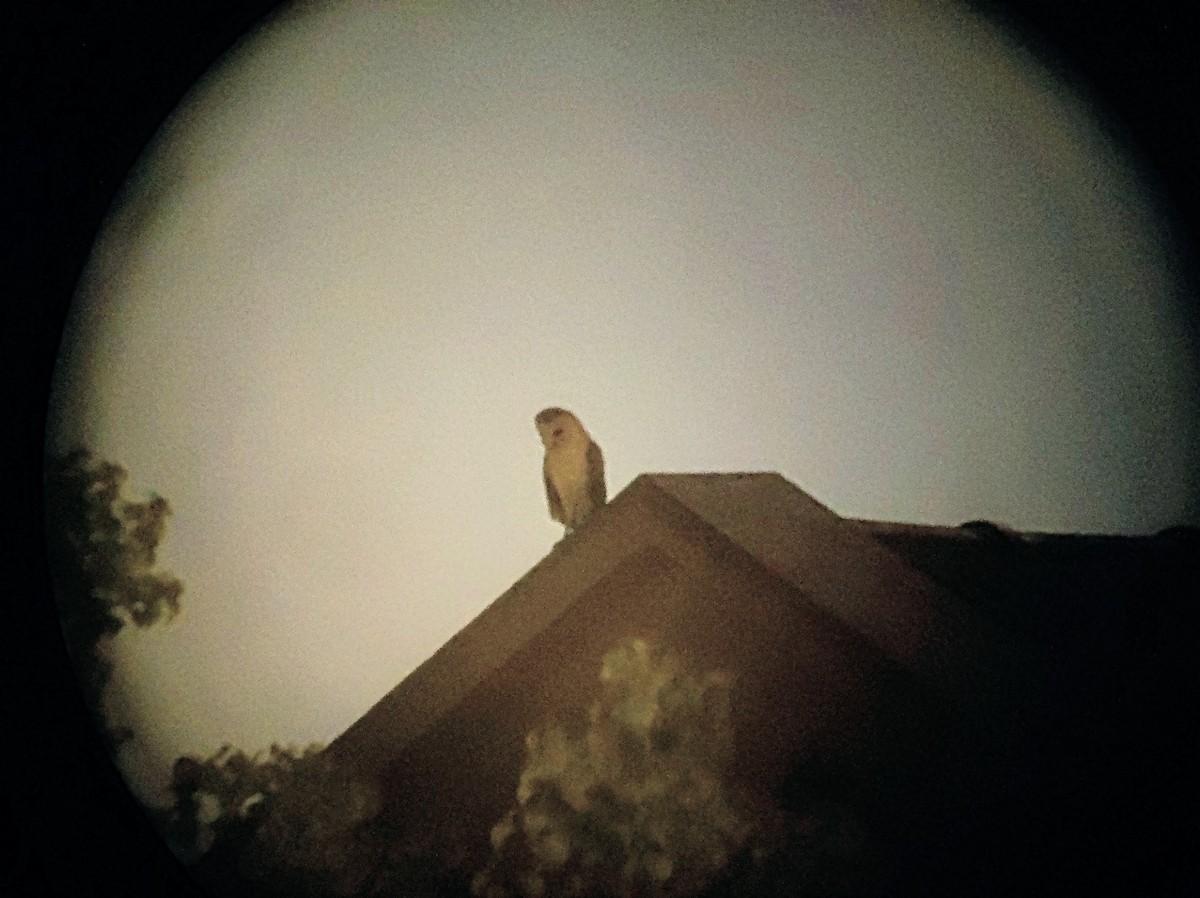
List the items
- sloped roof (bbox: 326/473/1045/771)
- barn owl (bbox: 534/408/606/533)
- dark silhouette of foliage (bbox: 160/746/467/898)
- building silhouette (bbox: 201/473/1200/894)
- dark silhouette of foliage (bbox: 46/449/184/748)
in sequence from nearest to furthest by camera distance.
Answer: building silhouette (bbox: 201/473/1200/894), sloped roof (bbox: 326/473/1045/771), dark silhouette of foliage (bbox: 160/746/467/898), dark silhouette of foliage (bbox: 46/449/184/748), barn owl (bbox: 534/408/606/533)

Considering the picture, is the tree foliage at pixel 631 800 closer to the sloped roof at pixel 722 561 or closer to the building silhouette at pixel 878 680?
the building silhouette at pixel 878 680

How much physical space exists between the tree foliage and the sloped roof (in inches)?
13.4

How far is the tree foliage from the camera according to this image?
1.92 metres

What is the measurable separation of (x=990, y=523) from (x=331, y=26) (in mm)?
3241

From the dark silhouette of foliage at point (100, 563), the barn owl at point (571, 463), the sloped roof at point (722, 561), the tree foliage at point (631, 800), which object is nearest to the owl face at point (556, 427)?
the barn owl at point (571, 463)

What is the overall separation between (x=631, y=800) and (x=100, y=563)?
2.16 metres

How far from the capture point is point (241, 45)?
2.59 metres

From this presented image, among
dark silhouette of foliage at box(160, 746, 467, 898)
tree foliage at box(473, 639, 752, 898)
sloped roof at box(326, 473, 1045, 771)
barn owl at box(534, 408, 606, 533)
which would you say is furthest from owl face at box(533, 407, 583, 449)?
dark silhouette of foliage at box(160, 746, 467, 898)

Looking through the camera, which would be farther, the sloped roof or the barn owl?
the barn owl

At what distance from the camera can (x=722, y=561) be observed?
214cm

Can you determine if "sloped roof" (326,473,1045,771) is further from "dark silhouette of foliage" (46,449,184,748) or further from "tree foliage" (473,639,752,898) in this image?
"dark silhouette of foliage" (46,449,184,748)

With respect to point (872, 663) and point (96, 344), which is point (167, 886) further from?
point (872, 663)

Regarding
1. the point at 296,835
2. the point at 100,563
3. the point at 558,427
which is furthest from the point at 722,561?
the point at 100,563

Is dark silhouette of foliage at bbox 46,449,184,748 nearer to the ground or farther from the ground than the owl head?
farther from the ground
